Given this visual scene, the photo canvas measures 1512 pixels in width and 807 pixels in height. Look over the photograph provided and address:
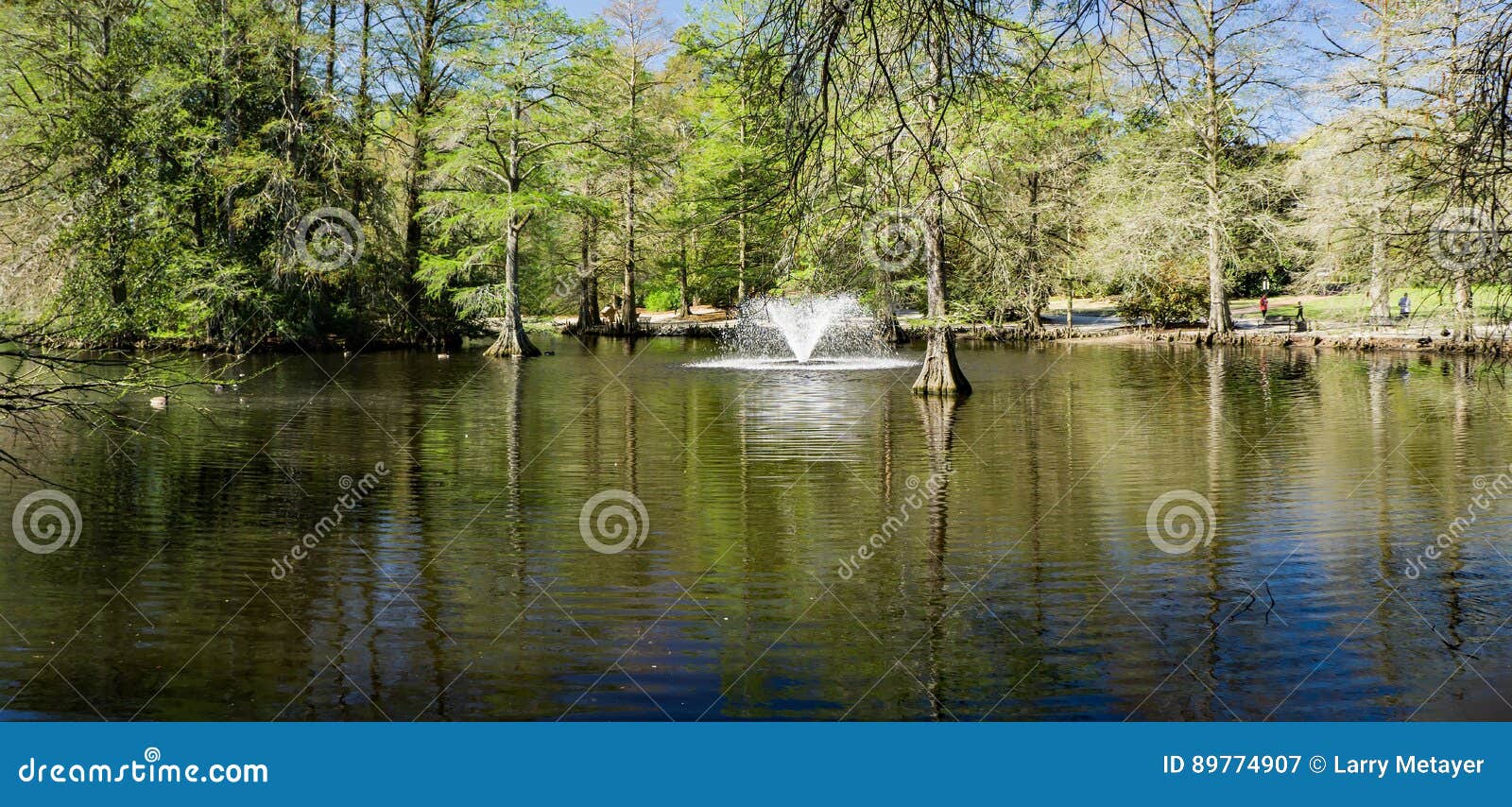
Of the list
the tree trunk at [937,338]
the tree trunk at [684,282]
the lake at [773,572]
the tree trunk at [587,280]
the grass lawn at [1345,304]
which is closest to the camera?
the lake at [773,572]

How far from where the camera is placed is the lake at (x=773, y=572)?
6621 millimetres

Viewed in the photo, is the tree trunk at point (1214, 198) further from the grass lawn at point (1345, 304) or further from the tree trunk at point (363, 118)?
the tree trunk at point (363, 118)

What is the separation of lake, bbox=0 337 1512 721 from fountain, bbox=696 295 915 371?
1418 centimetres

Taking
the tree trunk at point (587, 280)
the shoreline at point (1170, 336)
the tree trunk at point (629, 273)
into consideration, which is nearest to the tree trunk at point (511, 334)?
the shoreline at point (1170, 336)

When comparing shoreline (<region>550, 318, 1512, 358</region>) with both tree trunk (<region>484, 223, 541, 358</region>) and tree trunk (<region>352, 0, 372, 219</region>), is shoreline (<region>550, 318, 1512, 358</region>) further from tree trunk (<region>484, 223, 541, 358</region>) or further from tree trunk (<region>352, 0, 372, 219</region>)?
tree trunk (<region>352, 0, 372, 219</region>)

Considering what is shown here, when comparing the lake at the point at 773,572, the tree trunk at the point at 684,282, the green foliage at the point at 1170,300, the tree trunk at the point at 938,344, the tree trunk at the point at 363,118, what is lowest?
the lake at the point at 773,572

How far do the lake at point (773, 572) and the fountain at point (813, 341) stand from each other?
14181mm

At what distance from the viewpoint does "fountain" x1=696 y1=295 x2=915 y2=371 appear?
33469 mm

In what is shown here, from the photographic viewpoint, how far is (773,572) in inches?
368

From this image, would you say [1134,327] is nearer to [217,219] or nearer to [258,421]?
[217,219]

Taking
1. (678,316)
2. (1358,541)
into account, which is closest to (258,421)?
(1358,541)

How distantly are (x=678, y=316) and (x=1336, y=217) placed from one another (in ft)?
118

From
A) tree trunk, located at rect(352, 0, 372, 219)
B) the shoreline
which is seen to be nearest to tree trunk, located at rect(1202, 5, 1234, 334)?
the shoreline

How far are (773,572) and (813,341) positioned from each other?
3018 cm
